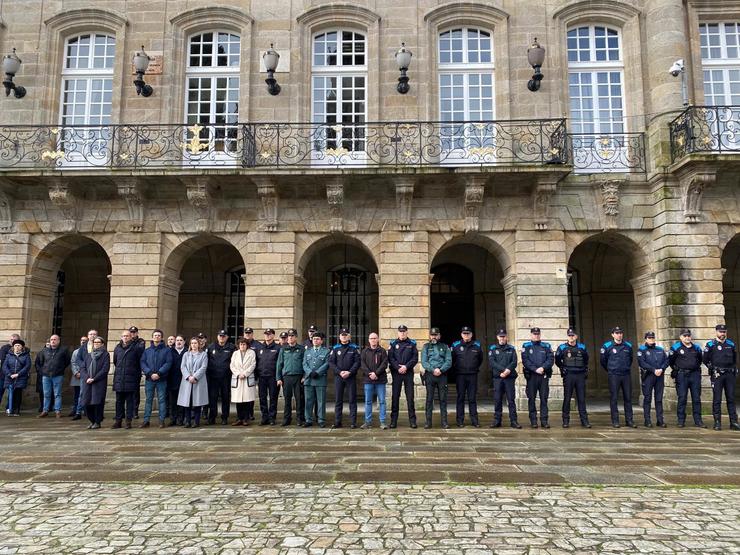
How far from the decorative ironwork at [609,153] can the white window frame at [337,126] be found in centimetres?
494

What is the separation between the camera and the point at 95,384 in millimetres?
10070

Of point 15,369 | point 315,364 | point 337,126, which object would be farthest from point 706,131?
point 15,369

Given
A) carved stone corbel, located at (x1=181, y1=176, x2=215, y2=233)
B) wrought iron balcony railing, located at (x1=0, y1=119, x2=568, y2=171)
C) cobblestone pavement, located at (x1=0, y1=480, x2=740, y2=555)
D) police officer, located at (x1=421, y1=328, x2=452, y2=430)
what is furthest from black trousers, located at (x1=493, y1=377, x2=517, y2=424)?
carved stone corbel, located at (x1=181, y1=176, x2=215, y2=233)

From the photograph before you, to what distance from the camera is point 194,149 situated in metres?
13.1

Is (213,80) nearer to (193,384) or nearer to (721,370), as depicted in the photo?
(193,384)

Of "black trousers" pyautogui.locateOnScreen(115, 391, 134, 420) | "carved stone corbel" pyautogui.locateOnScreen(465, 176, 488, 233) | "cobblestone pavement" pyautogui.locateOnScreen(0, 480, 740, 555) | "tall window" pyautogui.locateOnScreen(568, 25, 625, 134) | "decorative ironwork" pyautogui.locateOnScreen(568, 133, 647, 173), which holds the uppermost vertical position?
"tall window" pyautogui.locateOnScreen(568, 25, 625, 134)

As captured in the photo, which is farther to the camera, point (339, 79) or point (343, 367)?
point (339, 79)

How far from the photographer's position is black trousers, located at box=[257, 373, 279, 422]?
10.5m

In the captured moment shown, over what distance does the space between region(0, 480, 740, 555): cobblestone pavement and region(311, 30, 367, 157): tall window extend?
992cm

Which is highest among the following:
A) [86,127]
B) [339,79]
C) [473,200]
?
[339,79]

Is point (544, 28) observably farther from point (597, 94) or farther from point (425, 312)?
point (425, 312)

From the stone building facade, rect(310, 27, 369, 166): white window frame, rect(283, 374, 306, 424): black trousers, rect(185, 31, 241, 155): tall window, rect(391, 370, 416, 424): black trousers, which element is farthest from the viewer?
rect(185, 31, 241, 155): tall window

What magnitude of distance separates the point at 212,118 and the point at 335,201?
4.01m

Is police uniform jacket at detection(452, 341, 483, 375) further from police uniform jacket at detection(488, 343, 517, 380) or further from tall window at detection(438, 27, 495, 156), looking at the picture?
tall window at detection(438, 27, 495, 156)
